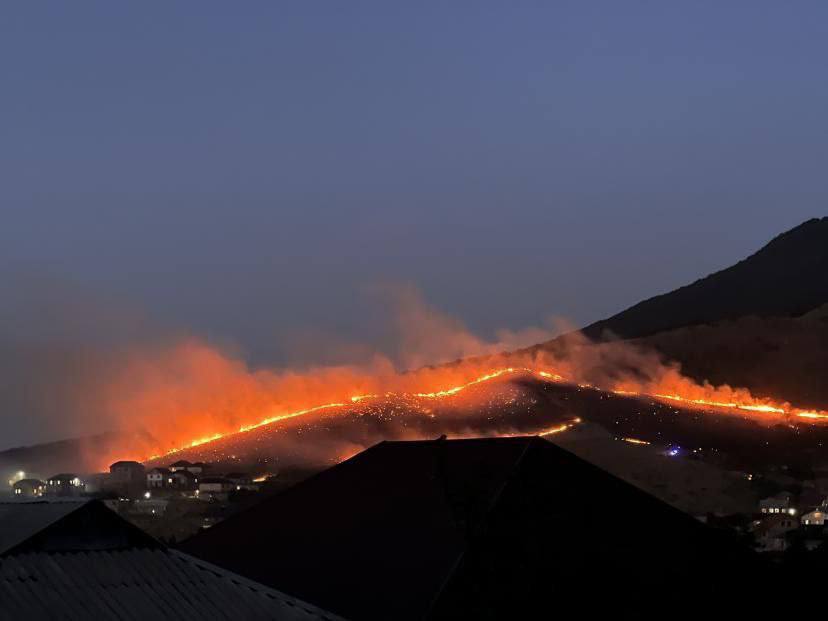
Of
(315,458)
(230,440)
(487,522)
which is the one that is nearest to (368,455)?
(487,522)

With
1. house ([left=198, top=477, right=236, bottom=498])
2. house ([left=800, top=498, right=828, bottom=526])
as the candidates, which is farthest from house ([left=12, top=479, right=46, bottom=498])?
house ([left=800, top=498, right=828, bottom=526])

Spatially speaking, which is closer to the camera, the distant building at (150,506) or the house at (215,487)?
the distant building at (150,506)

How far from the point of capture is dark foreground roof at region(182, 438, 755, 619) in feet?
60.8

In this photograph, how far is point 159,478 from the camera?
328 ft

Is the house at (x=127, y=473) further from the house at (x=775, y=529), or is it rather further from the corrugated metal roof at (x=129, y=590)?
the corrugated metal roof at (x=129, y=590)

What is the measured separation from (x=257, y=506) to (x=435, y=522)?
4.44 meters

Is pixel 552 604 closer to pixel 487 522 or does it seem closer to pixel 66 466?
pixel 487 522

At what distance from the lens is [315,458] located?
100 metres

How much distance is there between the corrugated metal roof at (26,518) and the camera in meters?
14.7

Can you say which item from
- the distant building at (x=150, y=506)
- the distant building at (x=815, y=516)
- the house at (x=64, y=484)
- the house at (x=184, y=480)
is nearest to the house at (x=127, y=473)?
the house at (x=64, y=484)

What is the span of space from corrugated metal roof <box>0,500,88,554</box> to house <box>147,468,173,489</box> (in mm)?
81790

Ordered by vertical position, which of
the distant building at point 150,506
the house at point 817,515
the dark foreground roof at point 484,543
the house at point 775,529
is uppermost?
the distant building at point 150,506

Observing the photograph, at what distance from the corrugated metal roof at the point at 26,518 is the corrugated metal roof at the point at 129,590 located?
0.29 meters

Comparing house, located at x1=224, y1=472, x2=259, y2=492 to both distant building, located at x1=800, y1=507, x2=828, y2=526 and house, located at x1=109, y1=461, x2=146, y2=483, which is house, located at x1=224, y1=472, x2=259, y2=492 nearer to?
house, located at x1=109, y1=461, x2=146, y2=483
